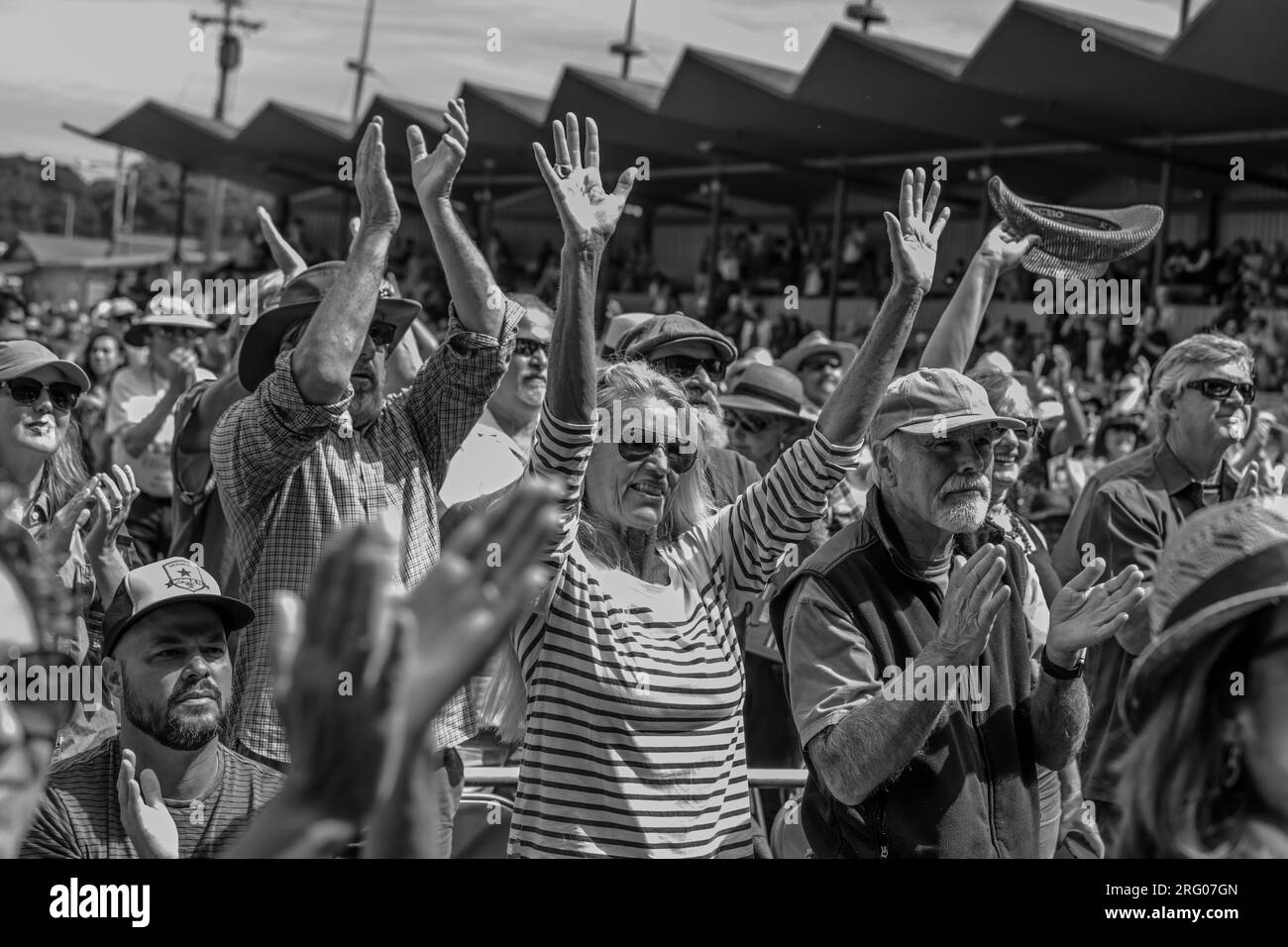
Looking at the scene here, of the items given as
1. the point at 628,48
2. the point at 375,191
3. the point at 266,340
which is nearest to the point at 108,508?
the point at 266,340

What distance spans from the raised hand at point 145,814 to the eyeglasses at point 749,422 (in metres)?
3.52

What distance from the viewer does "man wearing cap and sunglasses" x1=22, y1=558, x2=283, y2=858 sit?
3178 millimetres

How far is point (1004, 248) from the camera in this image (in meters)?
4.55

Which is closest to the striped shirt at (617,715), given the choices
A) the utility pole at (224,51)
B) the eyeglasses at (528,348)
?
the eyeglasses at (528,348)

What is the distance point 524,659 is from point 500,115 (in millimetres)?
26233

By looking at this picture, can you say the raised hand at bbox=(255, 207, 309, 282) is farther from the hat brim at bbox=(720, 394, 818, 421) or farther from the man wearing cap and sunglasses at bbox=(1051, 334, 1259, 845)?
the man wearing cap and sunglasses at bbox=(1051, 334, 1259, 845)

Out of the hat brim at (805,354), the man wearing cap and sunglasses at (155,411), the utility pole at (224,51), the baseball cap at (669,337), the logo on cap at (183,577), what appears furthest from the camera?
the utility pole at (224,51)

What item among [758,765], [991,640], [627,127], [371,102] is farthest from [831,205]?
[991,640]

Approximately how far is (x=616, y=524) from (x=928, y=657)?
0.70 meters

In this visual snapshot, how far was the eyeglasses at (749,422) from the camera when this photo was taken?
6367 mm

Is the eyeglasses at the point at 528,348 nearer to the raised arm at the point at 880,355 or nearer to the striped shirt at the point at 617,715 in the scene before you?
the raised arm at the point at 880,355

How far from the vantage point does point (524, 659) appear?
3312 millimetres

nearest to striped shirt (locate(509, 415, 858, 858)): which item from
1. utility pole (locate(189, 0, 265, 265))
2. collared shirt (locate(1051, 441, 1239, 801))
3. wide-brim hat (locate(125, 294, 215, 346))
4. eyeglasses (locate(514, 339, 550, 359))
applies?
collared shirt (locate(1051, 441, 1239, 801))

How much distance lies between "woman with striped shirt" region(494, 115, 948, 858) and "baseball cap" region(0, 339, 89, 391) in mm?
1915
